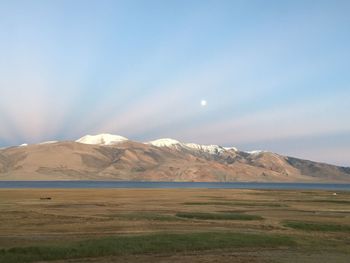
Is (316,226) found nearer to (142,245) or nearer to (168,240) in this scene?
(168,240)

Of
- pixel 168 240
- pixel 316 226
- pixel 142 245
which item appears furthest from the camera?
pixel 316 226

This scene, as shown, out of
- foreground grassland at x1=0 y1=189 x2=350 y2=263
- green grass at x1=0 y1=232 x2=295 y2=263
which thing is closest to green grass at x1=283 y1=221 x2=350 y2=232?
foreground grassland at x1=0 y1=189 x2=350 y2=263

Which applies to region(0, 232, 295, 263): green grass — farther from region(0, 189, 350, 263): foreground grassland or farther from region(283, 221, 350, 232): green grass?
region(283, 221, 350, 232): green grass

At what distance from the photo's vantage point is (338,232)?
41.2 metres

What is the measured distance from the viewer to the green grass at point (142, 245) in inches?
1067

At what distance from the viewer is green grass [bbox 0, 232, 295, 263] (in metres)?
27.1

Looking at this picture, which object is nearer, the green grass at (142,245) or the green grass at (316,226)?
the green grass at (142,245)

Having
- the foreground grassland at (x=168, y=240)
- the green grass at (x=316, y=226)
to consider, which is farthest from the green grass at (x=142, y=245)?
the green grass at (x=316, y=226)

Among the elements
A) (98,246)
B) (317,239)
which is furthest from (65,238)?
(317,239)

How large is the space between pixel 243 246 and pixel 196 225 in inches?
481

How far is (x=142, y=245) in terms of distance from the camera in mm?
30312

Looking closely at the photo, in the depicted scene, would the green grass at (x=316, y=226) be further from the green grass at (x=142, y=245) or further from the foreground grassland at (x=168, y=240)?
the green grass at (x=142, y=245)

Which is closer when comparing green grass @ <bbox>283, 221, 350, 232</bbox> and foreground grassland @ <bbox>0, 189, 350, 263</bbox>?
foreground grassland @ <bbox>0, 189, 350, 263</bbox>

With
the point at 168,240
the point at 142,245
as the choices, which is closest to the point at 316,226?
the point at 168,240
